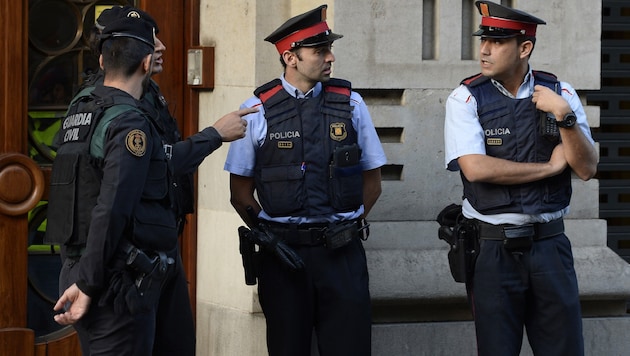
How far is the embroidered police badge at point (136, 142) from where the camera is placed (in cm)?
458

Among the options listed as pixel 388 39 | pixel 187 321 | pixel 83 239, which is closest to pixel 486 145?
pixel 388 39

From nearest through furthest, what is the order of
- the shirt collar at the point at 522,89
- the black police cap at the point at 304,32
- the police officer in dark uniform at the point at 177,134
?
the police officer in dark uniform at the point at 177,134, the shirt collar at the point at 522,89, the black police cap at the point at 304,32

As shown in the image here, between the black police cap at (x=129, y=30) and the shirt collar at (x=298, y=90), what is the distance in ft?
3.49

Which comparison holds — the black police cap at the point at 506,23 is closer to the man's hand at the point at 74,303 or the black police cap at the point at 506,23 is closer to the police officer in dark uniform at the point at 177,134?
the police officer in dark uniform at the point at 177,134

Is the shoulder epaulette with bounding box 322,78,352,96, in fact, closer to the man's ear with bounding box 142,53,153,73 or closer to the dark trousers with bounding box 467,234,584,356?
the dark trousers with bounding box 467,234,584,356

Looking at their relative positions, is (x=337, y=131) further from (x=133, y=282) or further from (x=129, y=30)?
(x=133, y=282)

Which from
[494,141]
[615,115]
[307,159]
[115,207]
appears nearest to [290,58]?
[307,159]

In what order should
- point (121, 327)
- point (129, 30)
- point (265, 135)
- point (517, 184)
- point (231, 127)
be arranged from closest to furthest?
point (121, 327)
point (129, 30)
point (231, 127)
point (517, 184)
point (265, 135)

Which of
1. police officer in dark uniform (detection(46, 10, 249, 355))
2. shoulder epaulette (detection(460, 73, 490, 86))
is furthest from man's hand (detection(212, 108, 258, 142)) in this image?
shoulder epaulette (detection(460, 73, 490, 86))

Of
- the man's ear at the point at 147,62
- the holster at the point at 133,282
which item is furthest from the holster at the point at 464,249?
the man's ear at the point at 147,62

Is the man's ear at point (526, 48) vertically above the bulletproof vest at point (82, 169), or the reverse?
the man's ear at point (526, 48)

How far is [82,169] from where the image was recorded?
4.70 m

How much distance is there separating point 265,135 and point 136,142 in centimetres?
126

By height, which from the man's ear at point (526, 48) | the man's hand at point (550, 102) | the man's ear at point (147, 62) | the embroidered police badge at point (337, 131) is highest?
the man's ear at point (526, 48)
